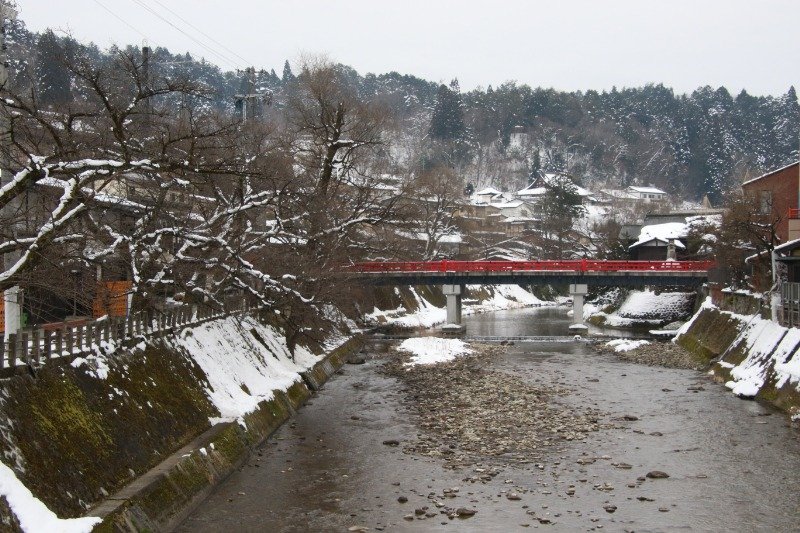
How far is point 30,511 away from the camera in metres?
10.1

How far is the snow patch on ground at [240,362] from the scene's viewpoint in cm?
2046

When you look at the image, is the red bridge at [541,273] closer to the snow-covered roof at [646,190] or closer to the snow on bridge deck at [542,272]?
the snow on bridge deck at [542,272]

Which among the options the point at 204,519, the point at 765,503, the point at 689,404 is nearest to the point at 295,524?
the point at 204,519

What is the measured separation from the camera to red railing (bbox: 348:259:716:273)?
49062mm

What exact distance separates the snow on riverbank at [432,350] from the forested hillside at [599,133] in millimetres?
90153

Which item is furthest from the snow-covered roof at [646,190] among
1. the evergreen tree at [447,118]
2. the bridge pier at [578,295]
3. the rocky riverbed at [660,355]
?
the rocky riverbed at [660,355]

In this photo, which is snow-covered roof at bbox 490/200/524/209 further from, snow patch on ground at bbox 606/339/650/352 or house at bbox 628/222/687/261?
snow patch on ground at bbox 606/339/650/352

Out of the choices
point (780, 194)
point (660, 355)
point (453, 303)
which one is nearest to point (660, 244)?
point (780, 194)

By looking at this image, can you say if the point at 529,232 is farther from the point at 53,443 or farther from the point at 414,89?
the point at 414,89

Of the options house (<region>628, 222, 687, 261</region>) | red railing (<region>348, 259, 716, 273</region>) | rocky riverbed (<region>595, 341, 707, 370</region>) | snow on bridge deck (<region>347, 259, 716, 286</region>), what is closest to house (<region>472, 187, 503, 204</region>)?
house (<region>628, 222, 687, 261</region>)

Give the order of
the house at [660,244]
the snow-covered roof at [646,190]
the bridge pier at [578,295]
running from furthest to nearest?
the snow-covered roof at [646,190]
the house at [660,244]
the bridge pier at [578,295]

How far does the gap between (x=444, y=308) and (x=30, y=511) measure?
6141 cm

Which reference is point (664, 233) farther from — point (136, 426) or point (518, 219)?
point (136, 426)

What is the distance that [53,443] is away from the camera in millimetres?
11898
